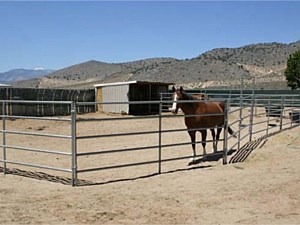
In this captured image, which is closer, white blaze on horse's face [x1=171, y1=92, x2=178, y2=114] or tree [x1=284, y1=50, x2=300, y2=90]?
white blaze on horse's face [x1=171, y1=92, x2=178, y2=114]

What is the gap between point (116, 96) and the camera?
2708 cm

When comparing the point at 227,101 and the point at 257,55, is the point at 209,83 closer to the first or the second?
the point at 257,55

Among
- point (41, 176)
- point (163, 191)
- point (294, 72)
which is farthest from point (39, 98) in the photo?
point (294, 72)

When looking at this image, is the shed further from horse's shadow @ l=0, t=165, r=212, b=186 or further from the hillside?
the hillside

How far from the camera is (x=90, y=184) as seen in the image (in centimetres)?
657

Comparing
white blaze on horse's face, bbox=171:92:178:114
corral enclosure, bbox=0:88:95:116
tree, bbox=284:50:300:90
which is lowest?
corral enclosure, bbox=0:88:95:116

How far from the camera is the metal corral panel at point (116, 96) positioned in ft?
85.8

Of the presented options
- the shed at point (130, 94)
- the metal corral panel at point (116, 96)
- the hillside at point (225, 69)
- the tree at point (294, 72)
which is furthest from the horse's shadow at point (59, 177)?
the hillside at point (225, 69)

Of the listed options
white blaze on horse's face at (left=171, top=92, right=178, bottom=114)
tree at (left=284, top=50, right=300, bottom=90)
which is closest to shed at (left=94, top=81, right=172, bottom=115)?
white blaze on horse's face at (left=171, top=92, right=178, bottom=114)

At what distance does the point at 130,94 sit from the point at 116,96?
1.23 meters

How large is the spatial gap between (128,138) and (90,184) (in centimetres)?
684

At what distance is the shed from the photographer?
26.1 metres

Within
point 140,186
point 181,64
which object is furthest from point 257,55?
point 140,186

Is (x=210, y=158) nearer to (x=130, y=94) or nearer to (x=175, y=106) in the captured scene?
(x=175, y=106)
